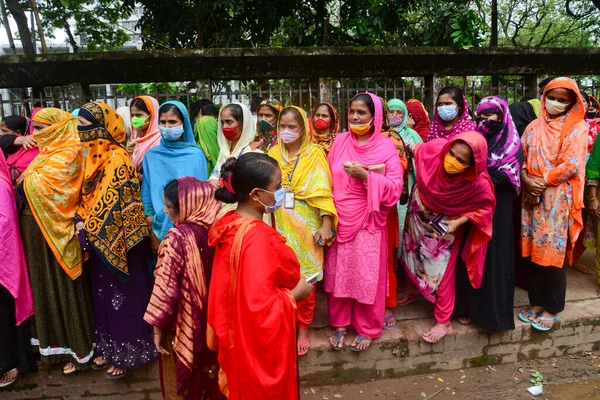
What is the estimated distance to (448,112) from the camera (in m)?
3.34

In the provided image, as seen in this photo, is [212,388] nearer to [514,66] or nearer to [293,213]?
[293,213]

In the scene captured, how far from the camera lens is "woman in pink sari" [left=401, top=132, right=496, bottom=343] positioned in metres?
2.89

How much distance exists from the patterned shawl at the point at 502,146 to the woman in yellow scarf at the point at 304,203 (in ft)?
4.39

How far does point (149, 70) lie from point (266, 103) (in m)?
2.54

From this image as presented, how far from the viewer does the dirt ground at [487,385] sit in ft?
10.4

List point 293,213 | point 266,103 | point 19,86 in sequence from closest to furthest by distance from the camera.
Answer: point 293,213, point 266,103, point 19,86

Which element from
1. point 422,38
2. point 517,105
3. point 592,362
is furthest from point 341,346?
point 422,38

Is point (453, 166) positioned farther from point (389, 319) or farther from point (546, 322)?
point (546, 322)

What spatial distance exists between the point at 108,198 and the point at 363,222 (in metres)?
1.83

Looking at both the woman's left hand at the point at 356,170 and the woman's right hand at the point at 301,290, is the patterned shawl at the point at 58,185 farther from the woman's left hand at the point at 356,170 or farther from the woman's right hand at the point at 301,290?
the woman's left hand at the point at 356,170

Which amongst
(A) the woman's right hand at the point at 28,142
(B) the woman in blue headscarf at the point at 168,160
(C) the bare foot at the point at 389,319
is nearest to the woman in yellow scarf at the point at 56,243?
(B) the woman in blue headscarf at the point at 168,160

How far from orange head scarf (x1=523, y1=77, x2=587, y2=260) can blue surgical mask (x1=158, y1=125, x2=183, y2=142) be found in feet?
9.69

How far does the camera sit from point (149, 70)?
5.63m

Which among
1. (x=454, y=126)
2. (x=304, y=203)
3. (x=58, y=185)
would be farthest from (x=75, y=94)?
(x=454, y=126)
